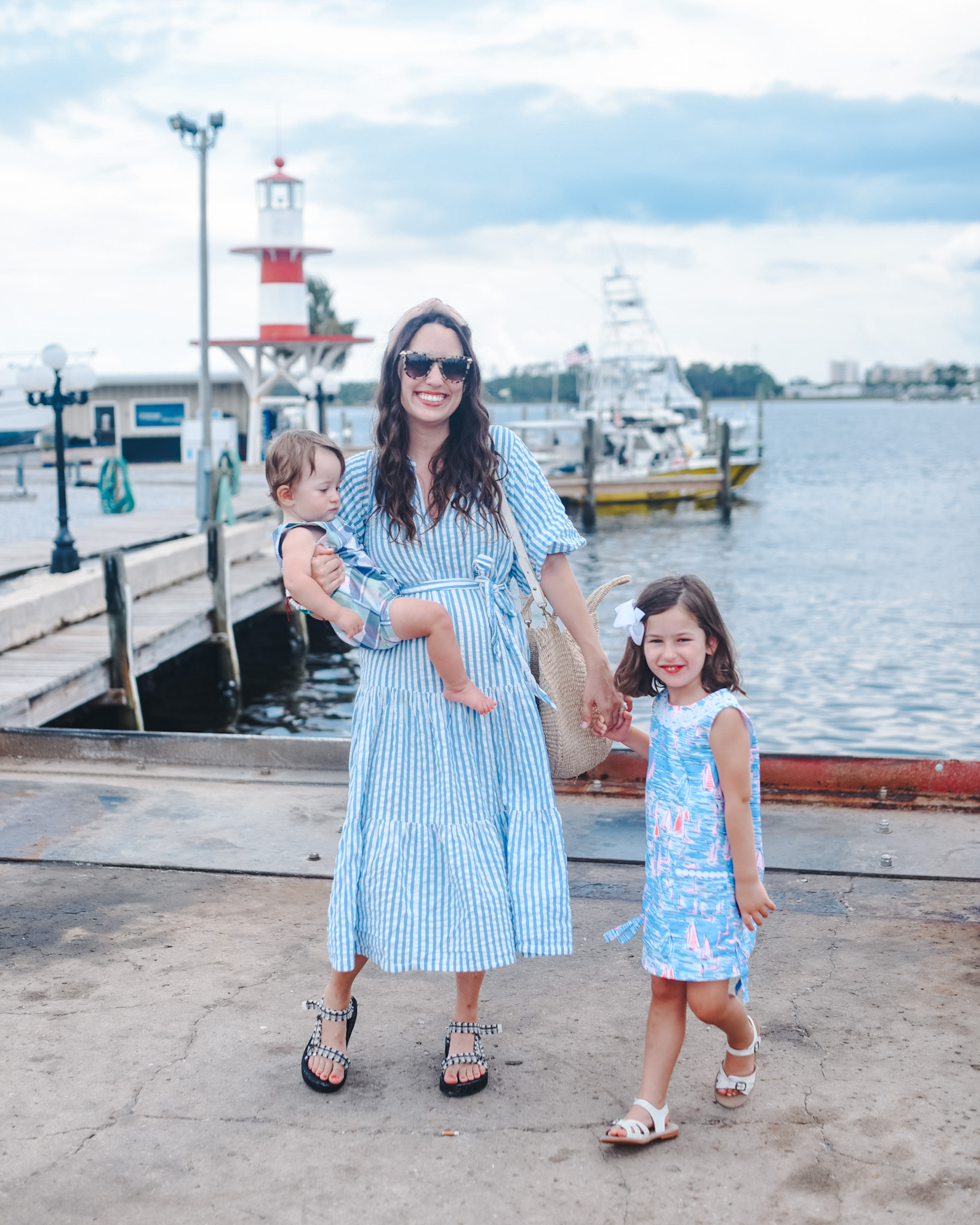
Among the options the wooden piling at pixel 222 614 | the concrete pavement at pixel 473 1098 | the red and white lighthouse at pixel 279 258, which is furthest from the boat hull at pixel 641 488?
the concrete pavement at pixel 473 1098

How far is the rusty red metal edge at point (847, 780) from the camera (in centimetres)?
516

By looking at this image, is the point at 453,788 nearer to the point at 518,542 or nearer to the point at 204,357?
the point at 518,542

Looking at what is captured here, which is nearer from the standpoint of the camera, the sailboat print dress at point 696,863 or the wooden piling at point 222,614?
the sailboat print dress at point 696,863

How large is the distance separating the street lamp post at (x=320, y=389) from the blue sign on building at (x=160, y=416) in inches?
152

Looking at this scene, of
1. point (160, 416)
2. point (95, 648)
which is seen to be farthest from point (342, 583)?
point (160, 416)

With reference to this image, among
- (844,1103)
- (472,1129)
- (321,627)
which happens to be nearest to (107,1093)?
(472,1129)

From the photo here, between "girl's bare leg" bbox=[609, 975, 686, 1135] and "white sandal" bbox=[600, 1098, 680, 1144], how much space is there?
0.01 metres

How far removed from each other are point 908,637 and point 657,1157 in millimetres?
17046

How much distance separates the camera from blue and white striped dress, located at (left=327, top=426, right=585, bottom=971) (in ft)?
9.72

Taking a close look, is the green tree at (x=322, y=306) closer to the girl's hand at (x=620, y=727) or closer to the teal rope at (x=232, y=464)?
the teal rope at (x=232, y=464)

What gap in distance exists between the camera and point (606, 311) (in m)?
46.6

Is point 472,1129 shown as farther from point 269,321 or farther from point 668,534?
point 269,321

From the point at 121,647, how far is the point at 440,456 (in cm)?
834

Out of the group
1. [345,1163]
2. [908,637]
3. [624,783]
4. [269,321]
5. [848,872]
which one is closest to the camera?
[345,1163]
